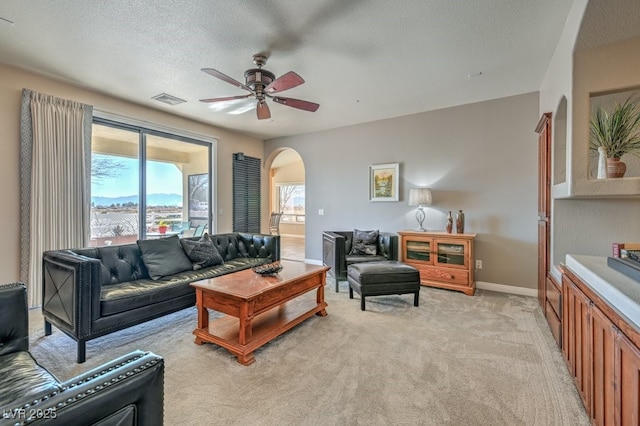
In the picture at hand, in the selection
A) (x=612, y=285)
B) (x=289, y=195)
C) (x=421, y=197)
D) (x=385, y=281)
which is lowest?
(x=385, y=281)

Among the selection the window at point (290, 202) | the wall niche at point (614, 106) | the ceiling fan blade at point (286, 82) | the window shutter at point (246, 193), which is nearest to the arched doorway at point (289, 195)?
the window at point (290, 202)

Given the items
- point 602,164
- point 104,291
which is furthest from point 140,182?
point 602,164

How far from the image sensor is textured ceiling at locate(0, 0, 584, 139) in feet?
7.55

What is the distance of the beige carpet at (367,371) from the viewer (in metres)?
1.72

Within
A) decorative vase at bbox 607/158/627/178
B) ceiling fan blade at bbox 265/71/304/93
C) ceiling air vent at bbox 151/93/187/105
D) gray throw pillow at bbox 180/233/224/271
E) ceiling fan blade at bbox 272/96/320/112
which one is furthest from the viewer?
ceiling air vent at bbox 151/93/187/105

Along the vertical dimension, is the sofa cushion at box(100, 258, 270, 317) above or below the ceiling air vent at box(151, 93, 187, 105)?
below

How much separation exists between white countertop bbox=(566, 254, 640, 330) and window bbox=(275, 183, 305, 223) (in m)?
9.06

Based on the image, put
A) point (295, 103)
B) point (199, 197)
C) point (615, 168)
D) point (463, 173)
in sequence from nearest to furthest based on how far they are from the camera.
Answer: point (615, 168)
point (295, 103)
point (463, 173)
point (199, 197)

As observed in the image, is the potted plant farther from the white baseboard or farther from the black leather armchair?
the black leather armchair

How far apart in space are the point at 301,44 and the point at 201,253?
2677 millimetres

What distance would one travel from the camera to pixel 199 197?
561 cm

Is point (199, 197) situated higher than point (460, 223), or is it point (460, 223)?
point (199, 197)

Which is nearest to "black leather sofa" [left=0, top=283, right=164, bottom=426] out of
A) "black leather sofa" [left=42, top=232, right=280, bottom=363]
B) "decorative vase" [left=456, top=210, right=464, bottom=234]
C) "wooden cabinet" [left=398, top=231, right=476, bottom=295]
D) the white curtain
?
"black leather sofa" [left=42, top=232, right=280, bottom=363]

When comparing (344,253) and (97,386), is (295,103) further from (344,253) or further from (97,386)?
(97,386)
